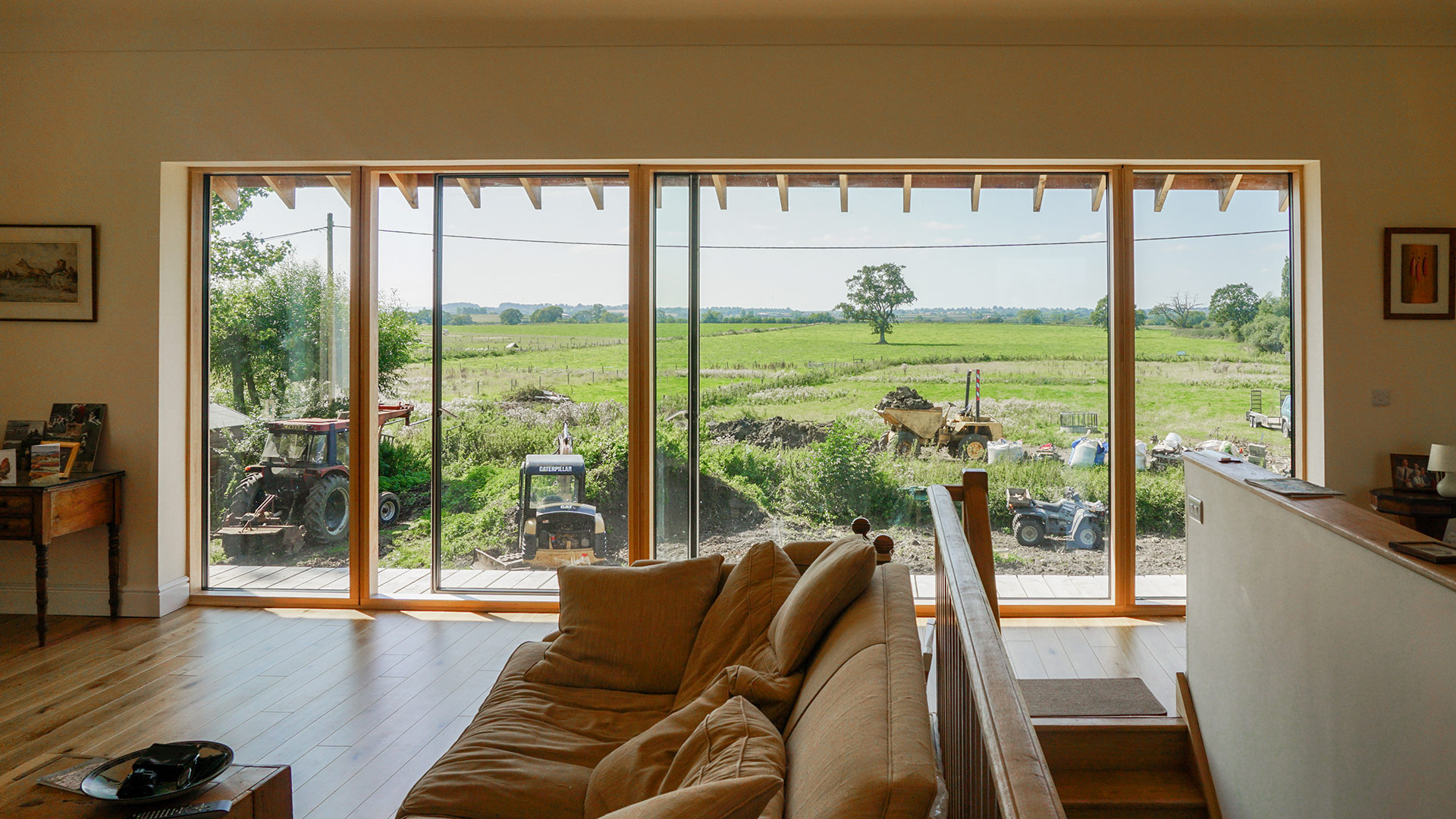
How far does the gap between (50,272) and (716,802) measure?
505cm

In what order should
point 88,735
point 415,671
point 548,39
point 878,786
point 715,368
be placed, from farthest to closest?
point 715,368
point 548,39
point 415,671
point 88,735
point 878,786

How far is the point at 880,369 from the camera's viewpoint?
458 cm

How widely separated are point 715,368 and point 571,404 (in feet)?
2.80

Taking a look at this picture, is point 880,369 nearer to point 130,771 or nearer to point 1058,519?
point 1058,519

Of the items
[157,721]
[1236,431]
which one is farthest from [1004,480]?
[157,721]

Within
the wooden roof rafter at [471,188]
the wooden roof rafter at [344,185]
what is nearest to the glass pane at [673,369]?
the wooden roof rafter at [471,188]

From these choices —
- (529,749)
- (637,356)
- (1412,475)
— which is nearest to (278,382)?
(637,356)

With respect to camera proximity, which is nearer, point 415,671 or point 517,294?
point 415,671

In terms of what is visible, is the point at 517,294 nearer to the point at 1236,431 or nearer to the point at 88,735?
the point at 88,735

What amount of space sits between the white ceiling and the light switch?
2.41 m

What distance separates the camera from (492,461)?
15.4ft

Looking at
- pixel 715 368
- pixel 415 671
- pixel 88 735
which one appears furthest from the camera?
pixel 715 368

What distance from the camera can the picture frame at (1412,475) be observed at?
3975 millimetres

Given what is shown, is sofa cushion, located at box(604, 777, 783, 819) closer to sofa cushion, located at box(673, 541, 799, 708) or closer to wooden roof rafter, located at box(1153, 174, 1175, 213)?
sofa cushion, located at box(673, 541, 799, 708)
